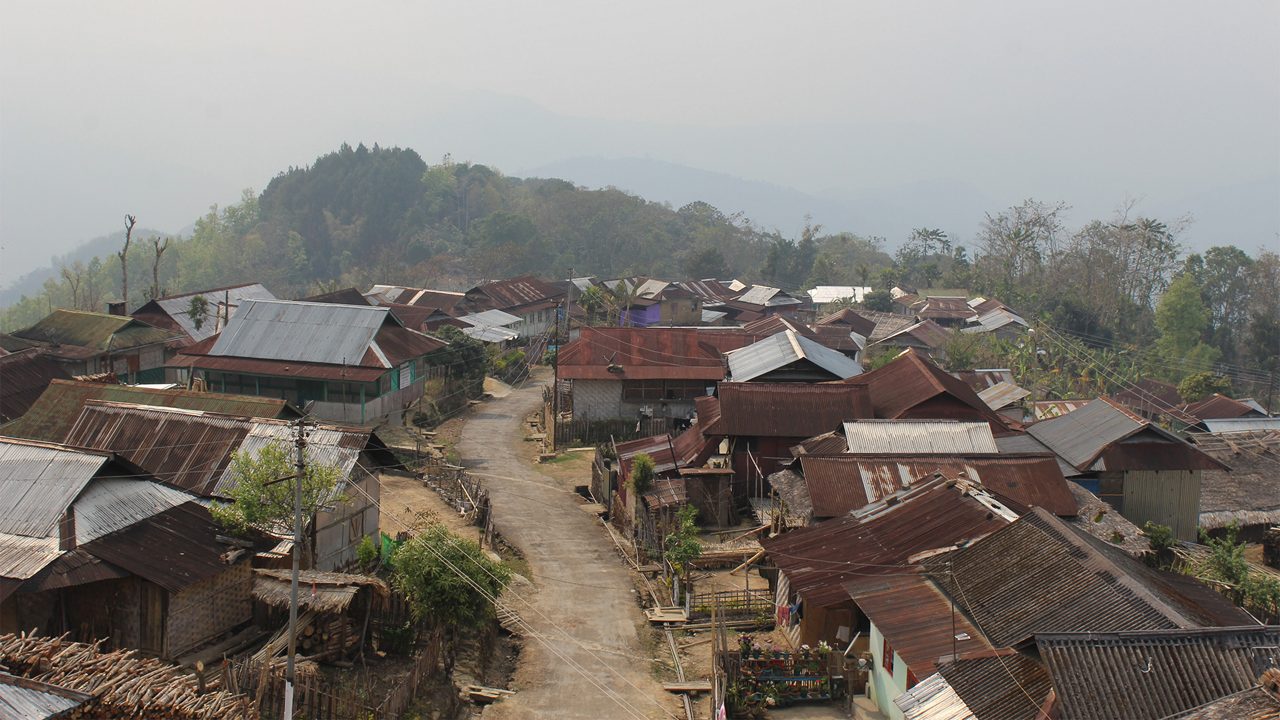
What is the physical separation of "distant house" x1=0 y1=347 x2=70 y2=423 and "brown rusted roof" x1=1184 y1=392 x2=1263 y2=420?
47.5 meters

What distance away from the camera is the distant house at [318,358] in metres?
40.8

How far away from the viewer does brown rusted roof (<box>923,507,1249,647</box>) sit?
50.9ft

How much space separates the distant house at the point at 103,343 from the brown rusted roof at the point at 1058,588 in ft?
125

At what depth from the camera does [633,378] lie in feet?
144

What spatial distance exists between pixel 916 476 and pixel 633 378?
19.4 meters

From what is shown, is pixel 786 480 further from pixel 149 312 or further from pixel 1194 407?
pixel 149 312

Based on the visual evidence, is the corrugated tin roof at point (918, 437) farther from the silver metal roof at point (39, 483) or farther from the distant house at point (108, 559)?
the silver metal roof at point (39, 483)

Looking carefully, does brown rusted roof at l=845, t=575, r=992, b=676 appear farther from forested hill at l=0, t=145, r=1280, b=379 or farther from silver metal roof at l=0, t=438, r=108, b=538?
→ forested hill at l=0, t=145, r=1280, b=379

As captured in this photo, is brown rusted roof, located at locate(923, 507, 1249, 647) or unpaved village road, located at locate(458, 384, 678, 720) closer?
brown rusted roof, located at locate(923, 507, 1249, 647)

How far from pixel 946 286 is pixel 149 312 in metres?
73.5

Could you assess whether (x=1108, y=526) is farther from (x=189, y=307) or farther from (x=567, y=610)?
(x=189, y=307)

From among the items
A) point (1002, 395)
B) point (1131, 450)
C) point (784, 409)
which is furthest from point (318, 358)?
point (1131, 450)

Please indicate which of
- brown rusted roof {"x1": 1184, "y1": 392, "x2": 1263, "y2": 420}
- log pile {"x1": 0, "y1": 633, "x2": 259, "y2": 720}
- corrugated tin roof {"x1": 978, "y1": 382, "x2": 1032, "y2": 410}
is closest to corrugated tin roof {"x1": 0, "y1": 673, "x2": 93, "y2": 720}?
log pile {"x1": 0, "y1": 633, "x2": 259, "y2": 720}

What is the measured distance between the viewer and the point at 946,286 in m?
102
